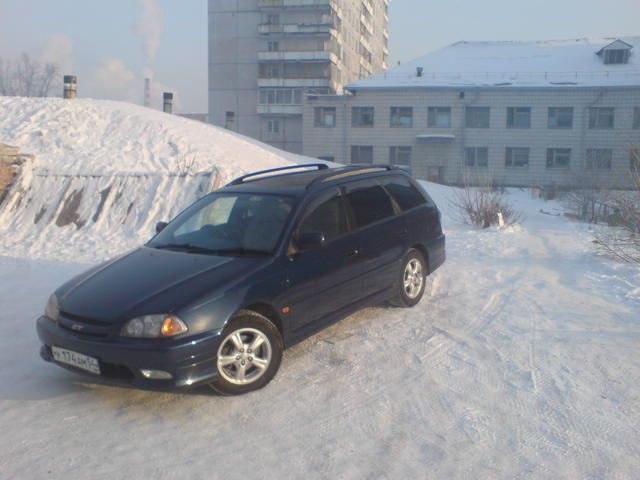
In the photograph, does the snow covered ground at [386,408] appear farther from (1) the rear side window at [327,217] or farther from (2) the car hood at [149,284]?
(1) the rear side window at [327,217]

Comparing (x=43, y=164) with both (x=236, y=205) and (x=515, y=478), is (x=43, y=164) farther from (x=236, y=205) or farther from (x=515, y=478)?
(x=515, y=478)

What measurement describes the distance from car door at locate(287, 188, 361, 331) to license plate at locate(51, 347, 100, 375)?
1.54 m

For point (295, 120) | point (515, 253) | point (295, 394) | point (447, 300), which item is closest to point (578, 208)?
point (515, 253)

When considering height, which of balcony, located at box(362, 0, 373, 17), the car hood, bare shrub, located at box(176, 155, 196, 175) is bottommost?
the car hood

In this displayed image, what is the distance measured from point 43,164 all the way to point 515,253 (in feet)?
36.0

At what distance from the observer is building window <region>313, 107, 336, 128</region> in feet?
149

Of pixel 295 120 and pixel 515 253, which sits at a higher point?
pixel 295 120

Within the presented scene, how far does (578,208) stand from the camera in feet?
63.2

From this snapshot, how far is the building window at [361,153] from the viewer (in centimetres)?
4522

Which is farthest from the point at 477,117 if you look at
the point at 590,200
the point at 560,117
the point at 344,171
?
the point at 344,171

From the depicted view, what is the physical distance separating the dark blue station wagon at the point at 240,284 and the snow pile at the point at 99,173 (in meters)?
5.48

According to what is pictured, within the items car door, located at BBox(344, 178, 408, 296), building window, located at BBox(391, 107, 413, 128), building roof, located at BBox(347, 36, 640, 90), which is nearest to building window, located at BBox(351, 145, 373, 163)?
building window, located at BBox(391, 107, 413, 128)

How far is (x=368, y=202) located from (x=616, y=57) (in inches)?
1694

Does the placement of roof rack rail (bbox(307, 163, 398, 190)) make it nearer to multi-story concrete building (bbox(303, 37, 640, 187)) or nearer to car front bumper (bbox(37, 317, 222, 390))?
car front bumper (bbox(37, 317, 222, 390))
